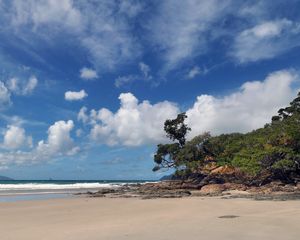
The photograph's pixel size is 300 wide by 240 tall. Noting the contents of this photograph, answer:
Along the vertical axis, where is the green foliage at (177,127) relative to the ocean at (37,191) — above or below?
above

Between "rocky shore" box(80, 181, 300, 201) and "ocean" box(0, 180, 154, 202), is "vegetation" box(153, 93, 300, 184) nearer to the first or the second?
"rocky shore" box(80, 181, 300, 201)

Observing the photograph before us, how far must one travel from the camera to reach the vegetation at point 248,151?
32125 mm

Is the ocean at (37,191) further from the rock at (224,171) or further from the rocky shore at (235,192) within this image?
the rock at (224,171)

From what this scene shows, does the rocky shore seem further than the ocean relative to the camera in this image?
No

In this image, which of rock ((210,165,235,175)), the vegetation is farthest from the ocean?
rock ((210,165,235,175))

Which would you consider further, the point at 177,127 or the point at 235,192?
the point at 177,127

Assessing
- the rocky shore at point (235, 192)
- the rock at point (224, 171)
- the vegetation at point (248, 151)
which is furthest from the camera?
the rock at point (224, 171)

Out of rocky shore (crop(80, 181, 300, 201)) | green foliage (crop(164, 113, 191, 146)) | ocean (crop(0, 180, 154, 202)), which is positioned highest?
green foliage (crop(164, 113, 191, 146))

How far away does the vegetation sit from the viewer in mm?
32125

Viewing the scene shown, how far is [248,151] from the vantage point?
35.7m

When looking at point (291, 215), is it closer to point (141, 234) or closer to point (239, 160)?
point (141, 234)

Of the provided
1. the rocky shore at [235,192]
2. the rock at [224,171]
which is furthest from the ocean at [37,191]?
the rock at [224,171]

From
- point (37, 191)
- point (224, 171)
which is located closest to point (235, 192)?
point (224, 171)

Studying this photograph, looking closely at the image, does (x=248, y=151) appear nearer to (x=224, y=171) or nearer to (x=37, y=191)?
(x=224, y=171)
